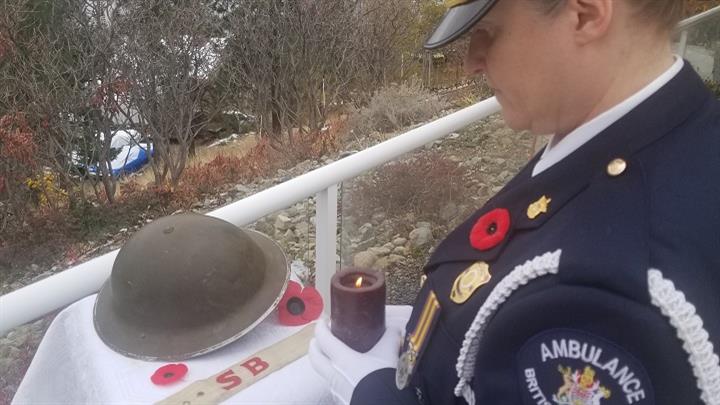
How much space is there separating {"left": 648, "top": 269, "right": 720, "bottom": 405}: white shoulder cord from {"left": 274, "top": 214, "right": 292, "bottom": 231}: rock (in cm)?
132

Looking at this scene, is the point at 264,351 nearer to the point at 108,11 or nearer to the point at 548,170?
the point at 548,170

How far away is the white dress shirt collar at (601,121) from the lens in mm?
893

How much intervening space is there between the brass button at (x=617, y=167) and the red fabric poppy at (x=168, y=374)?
92 centimetres

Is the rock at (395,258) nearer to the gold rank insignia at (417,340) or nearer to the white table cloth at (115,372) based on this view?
the white table cloth at (115,372)

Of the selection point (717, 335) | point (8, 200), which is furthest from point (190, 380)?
point (8, 200)

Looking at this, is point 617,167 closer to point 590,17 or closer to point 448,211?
point 590,17

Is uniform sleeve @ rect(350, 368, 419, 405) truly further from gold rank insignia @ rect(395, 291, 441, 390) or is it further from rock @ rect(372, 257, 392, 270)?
rock @ rect(372, 257, 392, 270)

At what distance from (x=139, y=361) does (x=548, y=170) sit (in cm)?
92

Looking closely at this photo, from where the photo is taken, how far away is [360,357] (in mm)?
1255

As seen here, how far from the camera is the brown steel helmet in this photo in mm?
1280

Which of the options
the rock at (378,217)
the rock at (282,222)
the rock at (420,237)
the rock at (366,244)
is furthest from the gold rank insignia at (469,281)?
the rock at (420,237)

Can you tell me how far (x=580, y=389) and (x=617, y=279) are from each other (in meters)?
0.15

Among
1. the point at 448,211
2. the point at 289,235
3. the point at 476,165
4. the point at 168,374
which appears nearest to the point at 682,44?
the point at 476,165

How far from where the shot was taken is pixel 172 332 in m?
1.31
